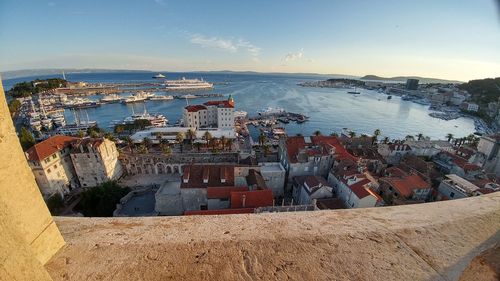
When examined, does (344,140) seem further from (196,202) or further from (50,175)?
(50,175)

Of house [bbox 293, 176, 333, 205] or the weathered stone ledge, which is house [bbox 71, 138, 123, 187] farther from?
the weathered stone ledge

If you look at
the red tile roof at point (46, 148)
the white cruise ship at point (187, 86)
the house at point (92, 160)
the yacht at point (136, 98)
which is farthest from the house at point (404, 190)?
the white cruise ship at point (187, 86)

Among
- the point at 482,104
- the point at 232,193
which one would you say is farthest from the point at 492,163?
the point at 482,104

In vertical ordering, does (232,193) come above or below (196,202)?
above

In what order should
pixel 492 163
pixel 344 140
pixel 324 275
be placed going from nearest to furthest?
pixel 324 275, pixel 492 163, pixel 344 140

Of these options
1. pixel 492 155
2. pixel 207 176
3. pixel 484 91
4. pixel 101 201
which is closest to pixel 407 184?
pixel 207 176

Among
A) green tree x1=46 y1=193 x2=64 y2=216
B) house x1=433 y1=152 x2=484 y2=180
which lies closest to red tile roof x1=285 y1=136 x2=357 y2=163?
house x1=433 y1=152 x2=484 y2=180

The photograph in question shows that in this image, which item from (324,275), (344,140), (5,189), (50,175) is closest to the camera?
(5,189)
